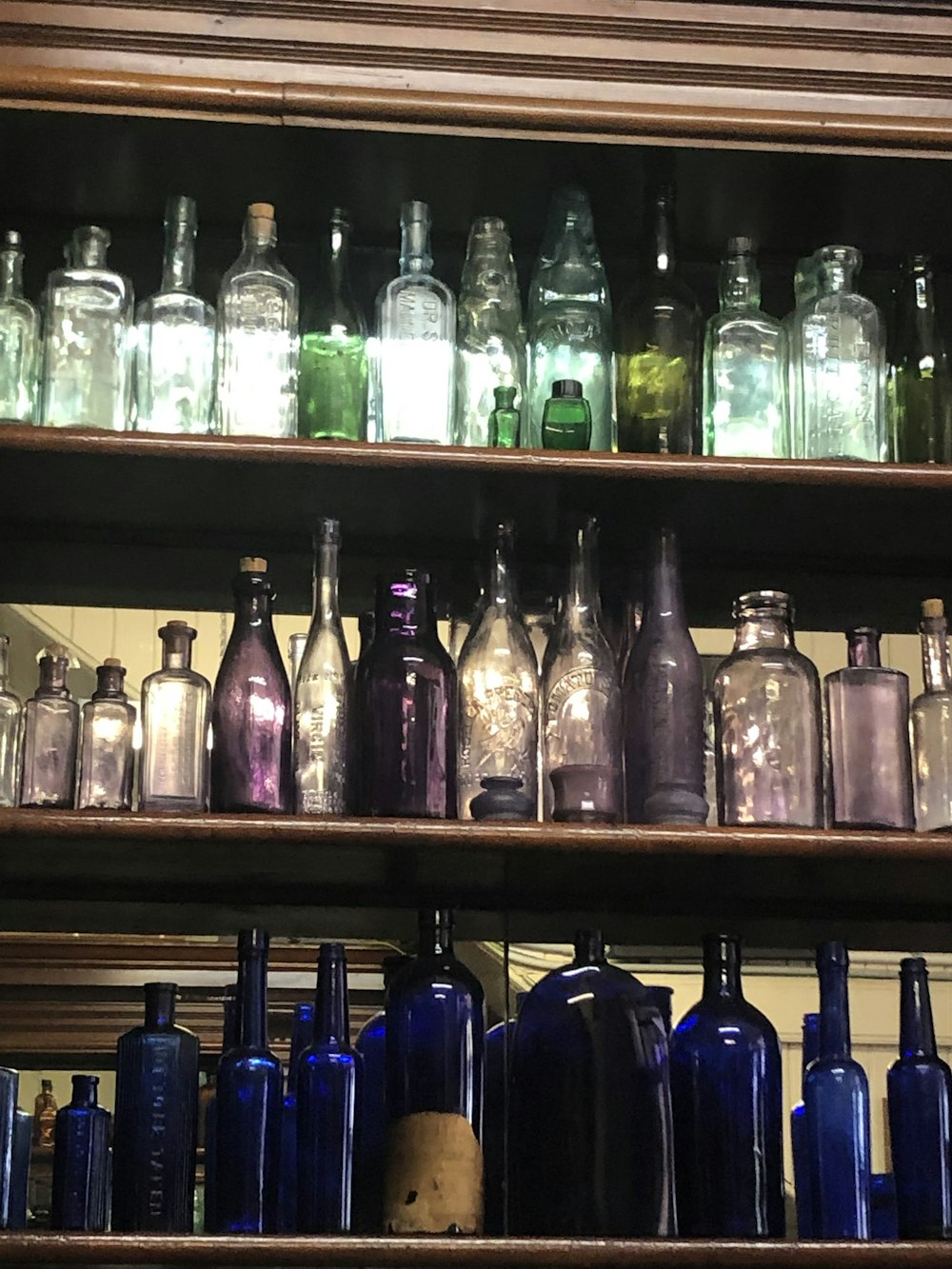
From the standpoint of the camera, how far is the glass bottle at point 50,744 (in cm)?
165

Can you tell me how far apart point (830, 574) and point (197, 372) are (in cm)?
74

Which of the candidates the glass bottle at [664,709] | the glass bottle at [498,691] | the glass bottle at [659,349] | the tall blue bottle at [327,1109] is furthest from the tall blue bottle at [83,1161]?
the glass bottle at [659,349]

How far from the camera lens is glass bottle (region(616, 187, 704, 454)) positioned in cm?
175

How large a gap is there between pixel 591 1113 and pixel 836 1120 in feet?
0.77

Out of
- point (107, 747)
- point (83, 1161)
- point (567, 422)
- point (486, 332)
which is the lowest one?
point (83, 1161)

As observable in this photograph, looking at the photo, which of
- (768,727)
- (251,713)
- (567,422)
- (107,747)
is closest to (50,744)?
(107,747)

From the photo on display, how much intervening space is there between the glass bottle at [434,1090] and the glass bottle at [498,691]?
149mm

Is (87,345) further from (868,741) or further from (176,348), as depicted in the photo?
(868,741)

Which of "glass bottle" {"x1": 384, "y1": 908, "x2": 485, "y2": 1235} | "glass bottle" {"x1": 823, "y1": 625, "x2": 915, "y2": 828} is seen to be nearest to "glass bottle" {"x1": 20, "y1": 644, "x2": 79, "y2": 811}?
"glass bottle" {"x1": 384, "y1": 908, "x2": 485, "y2": 1235}

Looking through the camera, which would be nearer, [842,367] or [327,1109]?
[327,1109]

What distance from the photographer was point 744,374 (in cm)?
A: 179

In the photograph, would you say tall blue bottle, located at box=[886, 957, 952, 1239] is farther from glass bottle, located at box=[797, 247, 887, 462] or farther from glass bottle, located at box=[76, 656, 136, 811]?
glass bottle, located at box=[76, 656, 136, 811]

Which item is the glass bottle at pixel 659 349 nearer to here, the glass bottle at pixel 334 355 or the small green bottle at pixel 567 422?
the small green bottle at pixel 567 422

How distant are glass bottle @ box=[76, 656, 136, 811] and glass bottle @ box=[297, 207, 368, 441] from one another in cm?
32
